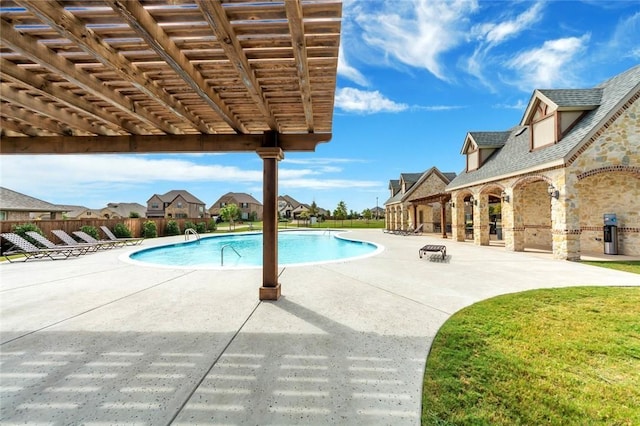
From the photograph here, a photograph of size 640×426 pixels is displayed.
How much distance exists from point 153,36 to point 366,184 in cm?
7306

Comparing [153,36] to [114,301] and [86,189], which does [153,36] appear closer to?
[114,301]

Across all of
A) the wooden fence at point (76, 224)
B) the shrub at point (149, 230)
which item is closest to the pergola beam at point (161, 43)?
the wooden fence at point (76, 224)

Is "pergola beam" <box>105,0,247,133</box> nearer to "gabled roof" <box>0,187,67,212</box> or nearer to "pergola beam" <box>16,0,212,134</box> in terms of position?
"pergola beam" <box>16,0,212,134</box>

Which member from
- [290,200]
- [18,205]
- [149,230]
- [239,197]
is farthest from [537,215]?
[290,200]

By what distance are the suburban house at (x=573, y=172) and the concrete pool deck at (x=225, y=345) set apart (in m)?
4.44

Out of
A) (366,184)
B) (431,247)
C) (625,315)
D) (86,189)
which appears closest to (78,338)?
(625,315)

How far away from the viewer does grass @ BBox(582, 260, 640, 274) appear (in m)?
8.35

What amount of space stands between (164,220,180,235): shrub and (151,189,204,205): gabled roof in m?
38.2

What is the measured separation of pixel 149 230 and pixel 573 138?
2739 centimetres

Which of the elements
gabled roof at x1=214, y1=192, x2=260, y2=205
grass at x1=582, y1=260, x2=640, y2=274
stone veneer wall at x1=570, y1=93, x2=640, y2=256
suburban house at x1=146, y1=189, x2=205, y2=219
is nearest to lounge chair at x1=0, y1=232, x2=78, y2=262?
grass at x1=582, y1=260, x2=640, y2=274

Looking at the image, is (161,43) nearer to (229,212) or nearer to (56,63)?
(56,63)

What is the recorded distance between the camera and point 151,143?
5.62 meters

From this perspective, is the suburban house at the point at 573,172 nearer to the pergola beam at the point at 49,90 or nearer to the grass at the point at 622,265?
the grass at the point at 622,265

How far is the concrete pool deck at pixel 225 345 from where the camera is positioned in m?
2.50
